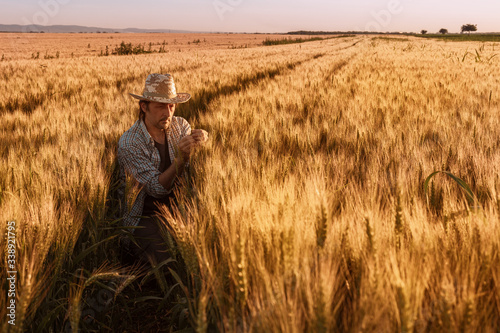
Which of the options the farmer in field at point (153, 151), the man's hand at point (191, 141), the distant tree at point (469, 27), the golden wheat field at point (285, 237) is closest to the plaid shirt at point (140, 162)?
the farmer in field at point (153, 151)

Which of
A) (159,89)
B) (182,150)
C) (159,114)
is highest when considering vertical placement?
(159,89)

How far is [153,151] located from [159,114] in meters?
0.28

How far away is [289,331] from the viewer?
2.17 ft

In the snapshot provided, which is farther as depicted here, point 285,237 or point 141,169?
point 141,169

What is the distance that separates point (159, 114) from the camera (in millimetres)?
2500

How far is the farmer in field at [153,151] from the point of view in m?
2.16

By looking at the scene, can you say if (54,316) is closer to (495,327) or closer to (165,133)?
(495,327)

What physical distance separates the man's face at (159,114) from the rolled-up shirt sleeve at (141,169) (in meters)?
0.27

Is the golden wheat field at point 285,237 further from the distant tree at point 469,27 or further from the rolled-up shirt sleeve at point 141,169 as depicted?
the distant tree at point 469,27

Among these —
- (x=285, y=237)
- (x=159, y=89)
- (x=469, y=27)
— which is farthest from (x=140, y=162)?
(x=469, y=27)

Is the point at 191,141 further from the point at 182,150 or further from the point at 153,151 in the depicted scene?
the point at 153,151

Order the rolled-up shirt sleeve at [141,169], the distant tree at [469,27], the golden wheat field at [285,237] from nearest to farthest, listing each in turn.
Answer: the golden wheat field at [285,237]
the rolled-up shirt sleeve at [141,169]
the distant tree at [469,27]

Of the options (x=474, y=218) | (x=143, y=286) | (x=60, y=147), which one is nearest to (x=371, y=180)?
(x=474, y=218)

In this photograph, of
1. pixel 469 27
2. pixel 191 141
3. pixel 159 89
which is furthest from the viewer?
pixel 469 27
